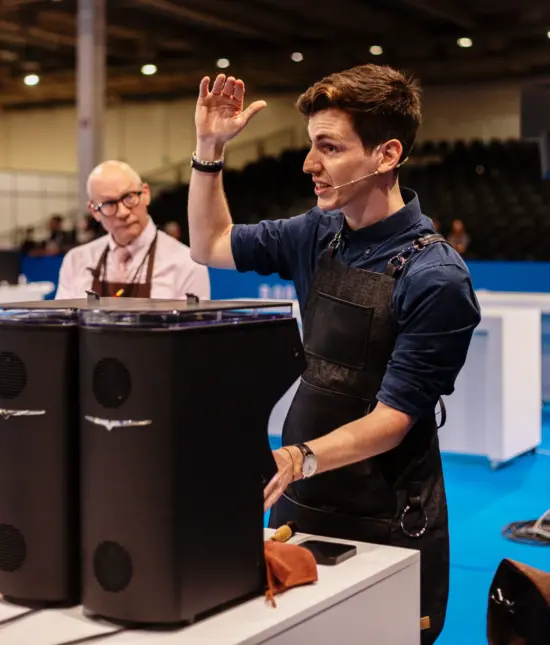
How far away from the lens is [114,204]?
3.45 m

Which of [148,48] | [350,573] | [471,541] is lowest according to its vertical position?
[471,541]

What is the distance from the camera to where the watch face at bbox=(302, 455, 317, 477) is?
1356 mm

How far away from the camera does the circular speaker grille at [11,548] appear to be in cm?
117

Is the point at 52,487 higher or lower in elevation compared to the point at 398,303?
lower

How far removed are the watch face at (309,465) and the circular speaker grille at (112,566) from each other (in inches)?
13.0

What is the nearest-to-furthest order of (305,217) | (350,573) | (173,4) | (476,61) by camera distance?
1. (350,573)
2. (305,217)
3. (173,4)
4. (476,61)

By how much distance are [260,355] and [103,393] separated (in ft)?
0.66

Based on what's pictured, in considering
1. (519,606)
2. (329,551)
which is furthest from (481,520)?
(329,551)

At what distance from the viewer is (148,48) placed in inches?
614

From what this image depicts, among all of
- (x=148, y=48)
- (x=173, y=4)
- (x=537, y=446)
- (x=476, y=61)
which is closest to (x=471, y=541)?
(x=537, y=446)

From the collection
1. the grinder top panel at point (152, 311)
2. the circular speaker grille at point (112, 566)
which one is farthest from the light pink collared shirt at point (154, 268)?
the circular speaker grille at point (112, 566)

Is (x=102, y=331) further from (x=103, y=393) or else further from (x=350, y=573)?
(x=350, y=573)

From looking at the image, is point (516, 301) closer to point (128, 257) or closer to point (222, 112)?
point (128, 257)

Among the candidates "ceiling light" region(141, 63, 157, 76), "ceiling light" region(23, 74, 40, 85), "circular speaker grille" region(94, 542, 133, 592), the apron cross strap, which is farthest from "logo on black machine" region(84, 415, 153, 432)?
"ceiling light" region(23, 74, 40, 85)
